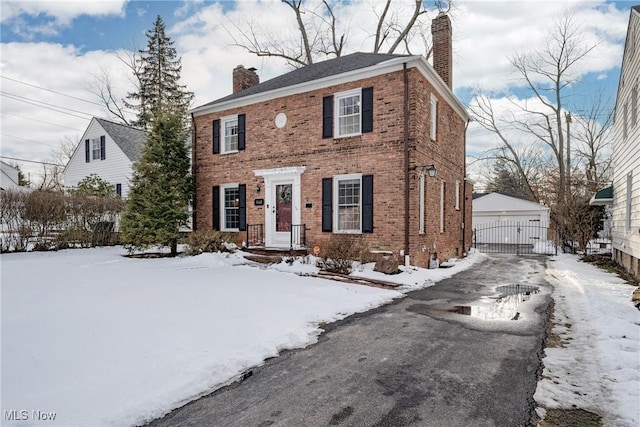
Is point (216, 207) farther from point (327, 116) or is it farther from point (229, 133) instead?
point (327, 116)

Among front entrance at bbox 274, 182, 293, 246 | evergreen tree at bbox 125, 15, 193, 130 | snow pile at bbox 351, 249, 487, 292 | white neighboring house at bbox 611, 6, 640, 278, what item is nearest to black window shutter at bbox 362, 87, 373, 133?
front entrance at bbox 274, 182, 293, 246

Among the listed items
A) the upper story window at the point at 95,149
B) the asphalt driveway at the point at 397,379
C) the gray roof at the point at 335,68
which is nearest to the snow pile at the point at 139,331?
the asphalt driveway at the point at 397,379

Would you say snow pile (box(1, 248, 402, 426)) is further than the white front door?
No

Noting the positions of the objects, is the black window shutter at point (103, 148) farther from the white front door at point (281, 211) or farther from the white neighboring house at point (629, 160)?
the white neighboring house at point (629, 160)

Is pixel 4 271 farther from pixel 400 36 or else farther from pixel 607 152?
pixel 607 152

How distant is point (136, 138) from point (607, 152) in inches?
1210

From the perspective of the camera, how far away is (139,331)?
176 inches

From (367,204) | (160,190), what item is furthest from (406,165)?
(160,190)

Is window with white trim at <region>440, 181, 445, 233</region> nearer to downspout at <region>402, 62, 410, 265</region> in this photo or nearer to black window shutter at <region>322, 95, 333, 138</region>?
downspout at <region>402, 62, 410, 265</region>

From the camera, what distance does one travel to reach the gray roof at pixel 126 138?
2049cm

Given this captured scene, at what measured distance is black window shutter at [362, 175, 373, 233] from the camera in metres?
10.6

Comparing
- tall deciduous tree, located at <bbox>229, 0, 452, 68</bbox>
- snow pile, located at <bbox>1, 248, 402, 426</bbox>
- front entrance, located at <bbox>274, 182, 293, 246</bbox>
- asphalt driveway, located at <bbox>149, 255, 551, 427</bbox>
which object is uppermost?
tall deciduous tree, located at <bbox>229, 0, 452, 68</bbox>

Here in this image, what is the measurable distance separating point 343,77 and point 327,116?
1230mm

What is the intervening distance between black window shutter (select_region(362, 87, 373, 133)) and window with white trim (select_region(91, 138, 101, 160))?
17.6 m
